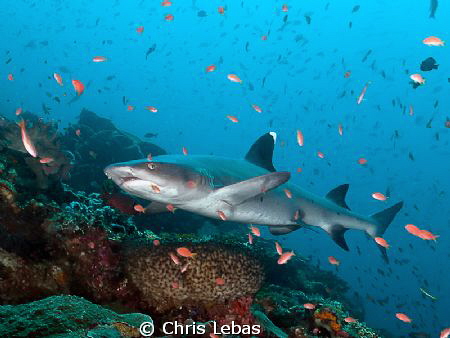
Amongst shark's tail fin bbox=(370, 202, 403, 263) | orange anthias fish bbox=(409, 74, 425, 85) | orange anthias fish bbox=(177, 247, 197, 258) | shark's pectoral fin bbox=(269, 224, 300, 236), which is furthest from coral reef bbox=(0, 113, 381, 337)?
orange anthias fish bbox=(409, 74, 425, 85)

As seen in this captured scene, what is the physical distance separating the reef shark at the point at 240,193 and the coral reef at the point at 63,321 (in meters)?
1.81

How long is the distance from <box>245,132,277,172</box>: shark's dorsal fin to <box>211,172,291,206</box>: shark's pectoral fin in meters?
1.98

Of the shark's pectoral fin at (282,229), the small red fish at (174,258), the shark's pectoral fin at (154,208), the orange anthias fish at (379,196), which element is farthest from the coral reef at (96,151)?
the orange anthias fish at (379,196)

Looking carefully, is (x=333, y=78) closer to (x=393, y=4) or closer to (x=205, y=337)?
(x=393, y=4)

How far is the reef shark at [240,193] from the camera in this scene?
4531mm

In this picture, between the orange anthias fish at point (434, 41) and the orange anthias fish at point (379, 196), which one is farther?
the orange anthias fish at point (434, 41)

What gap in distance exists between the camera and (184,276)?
4.31 metres

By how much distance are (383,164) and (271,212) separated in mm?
141451

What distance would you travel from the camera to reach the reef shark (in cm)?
453

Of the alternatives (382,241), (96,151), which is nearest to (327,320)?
(382,241)

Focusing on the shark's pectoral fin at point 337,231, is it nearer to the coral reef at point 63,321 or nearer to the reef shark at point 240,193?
the reef shark at point 240,193

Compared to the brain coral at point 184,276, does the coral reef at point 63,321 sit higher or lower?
higher

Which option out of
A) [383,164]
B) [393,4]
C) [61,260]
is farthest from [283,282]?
[383,164]

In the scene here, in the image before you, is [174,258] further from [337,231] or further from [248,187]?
[337,231]
